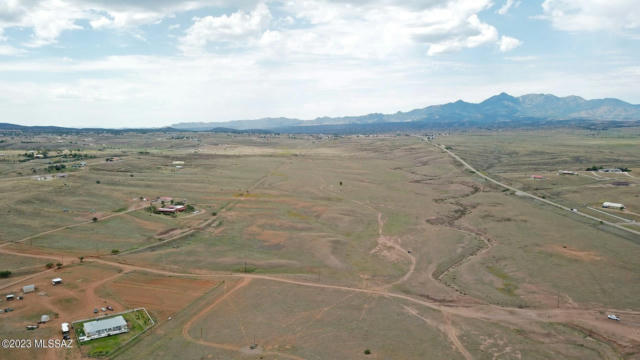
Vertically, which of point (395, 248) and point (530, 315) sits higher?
point (395, 248)

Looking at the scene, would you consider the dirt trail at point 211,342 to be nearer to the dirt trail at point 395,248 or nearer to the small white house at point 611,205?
the dirt trail at point 395,248

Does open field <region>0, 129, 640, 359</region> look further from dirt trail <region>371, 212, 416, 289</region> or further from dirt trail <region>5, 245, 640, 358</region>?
dirt trail <region>371, 212, 416, 289</region>

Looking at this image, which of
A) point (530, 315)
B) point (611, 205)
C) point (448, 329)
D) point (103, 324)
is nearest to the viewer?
point (103, 324)

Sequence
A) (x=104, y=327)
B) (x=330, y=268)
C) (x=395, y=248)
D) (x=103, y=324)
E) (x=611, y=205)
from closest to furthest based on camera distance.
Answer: (x=104, y=327) → (x=103, y=324) → (x=330, y=268) → (x=395, y=248) → (x=611, y=205)

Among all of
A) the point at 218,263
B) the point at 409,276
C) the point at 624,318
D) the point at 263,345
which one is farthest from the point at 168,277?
the point at 624,318

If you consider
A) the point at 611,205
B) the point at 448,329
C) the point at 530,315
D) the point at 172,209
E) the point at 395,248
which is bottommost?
the point at 530,315

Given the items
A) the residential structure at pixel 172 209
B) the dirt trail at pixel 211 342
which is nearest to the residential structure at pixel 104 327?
the dirt trail at pixel 211 342

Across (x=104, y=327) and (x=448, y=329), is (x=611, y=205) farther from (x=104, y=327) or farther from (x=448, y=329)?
(x=104, y=327)

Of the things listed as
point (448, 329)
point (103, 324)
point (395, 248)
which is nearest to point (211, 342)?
point (103, 324)
